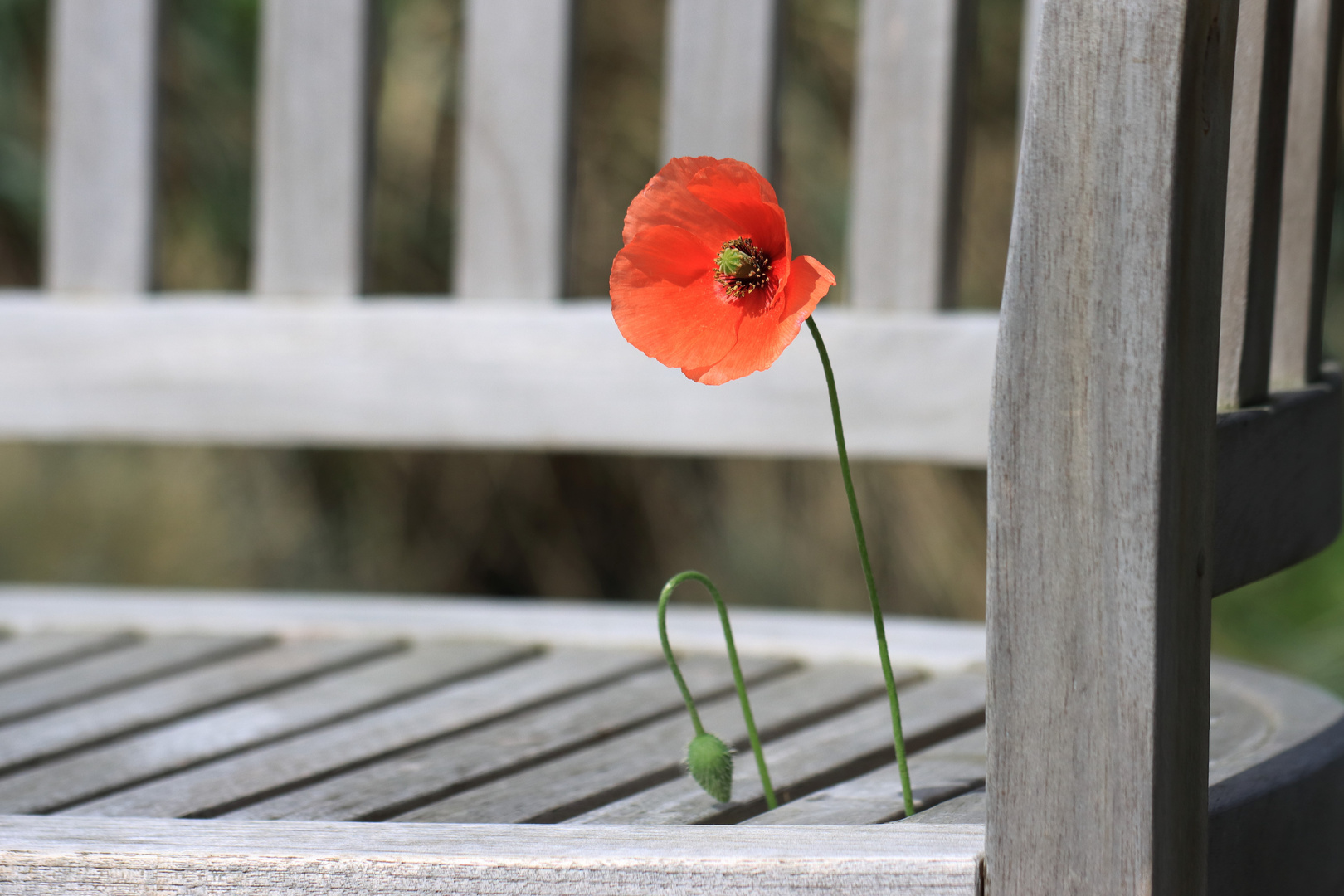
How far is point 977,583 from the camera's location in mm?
2109

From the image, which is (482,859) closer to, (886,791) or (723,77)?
(886,791)

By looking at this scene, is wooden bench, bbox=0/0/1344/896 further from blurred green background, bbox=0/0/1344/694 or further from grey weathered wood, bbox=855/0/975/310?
blurred green background, bbox=0/0/1344/694

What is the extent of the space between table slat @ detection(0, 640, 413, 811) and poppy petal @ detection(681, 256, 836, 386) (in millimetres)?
428

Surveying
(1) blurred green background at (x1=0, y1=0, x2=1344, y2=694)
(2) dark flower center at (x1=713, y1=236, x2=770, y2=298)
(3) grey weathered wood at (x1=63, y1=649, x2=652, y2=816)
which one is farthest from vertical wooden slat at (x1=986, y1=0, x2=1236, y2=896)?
(1) blurred green background at (x1=0, y1=0, x2=1344, y2=694)

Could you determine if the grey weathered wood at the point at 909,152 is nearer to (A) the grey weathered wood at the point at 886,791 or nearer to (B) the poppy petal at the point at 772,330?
Result: (A) the grey weathered wood at the point at 886,791

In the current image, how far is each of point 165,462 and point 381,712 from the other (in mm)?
1694

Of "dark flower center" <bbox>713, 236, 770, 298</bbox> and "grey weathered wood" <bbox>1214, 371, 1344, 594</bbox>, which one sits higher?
"dark flower center" <bbox>713, 236, 770, 298</bbox>

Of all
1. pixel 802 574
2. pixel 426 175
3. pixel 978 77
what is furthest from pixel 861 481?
pixel 426 175


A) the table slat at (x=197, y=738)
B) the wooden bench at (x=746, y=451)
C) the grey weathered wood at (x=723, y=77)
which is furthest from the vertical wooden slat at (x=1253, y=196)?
the table slat at (x=197, y=738)

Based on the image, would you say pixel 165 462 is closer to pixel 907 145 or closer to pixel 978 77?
pixel 978 77

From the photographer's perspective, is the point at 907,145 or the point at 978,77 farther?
the point at 978,77

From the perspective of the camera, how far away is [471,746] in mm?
747

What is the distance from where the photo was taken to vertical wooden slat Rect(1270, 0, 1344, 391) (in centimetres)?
69

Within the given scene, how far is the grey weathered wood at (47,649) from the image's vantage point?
911mm
